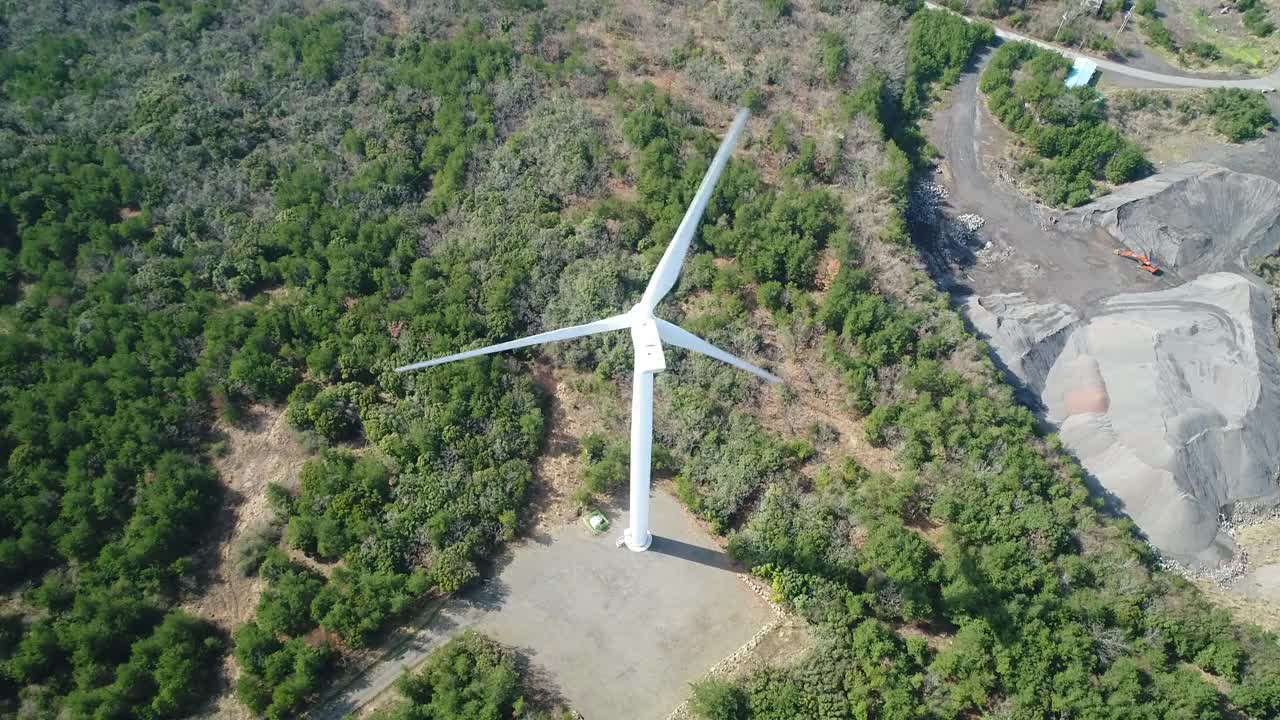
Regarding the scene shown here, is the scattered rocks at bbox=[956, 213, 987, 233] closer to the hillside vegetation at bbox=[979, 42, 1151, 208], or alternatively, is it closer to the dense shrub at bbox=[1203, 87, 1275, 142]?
the hillside vegetation at bbox=[979, 42, 1151, 208]

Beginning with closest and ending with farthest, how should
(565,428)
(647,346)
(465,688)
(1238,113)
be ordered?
1. (647,346)
2. (465,688)
3. (565,428)
4. (1238,113)

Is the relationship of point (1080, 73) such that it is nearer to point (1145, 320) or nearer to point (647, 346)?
point (1145, 320)

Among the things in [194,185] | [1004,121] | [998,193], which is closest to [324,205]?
[194,185]

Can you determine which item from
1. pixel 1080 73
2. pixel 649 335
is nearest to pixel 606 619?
pixel 649 335

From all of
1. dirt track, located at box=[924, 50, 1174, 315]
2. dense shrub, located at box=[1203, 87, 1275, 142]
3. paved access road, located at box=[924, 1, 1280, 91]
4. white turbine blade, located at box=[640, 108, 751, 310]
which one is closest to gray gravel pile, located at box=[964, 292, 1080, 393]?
dirt track, located at box=[924, 50, 1174, 315]

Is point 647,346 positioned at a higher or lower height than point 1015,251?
higher
